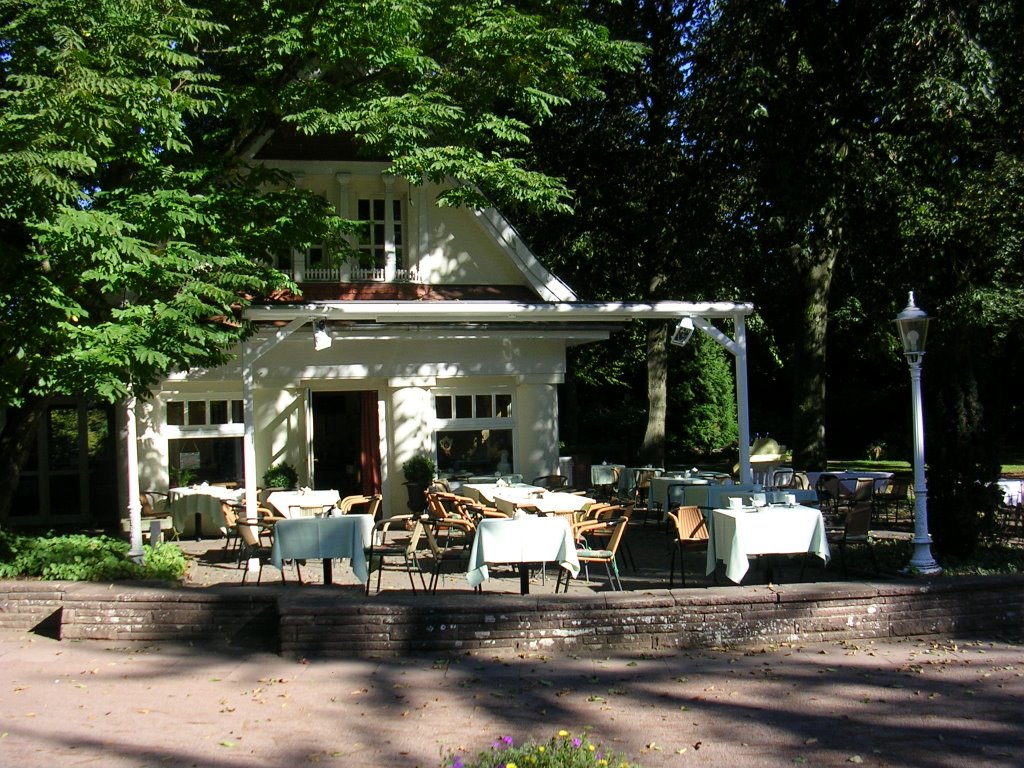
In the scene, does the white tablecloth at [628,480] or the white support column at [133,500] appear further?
the white tablecloth at [628,480]

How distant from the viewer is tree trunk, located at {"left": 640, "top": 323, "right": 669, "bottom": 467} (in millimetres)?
21531

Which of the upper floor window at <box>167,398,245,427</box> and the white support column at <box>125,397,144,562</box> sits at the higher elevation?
the upper floor window at <box>167,398,245,427</box>

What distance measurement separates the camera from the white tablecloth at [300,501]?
12.9 meters

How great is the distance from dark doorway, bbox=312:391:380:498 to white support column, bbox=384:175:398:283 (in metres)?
2.38

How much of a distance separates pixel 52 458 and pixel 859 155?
1387 cm

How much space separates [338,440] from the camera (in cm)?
1853

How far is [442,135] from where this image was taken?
→ 549 inches

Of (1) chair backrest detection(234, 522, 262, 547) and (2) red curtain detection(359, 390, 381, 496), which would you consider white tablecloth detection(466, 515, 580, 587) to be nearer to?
(1) chair backrest detection(234, 522, 262, 547)

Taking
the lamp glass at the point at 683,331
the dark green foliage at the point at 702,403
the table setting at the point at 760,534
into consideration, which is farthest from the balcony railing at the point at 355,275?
the dark green foliage at the point at 702,403

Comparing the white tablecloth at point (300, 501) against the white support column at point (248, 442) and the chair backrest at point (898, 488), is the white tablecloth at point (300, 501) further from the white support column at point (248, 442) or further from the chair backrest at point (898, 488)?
the chair backrest at point (898, 488)

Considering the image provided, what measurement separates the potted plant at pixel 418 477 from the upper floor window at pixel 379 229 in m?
3.30

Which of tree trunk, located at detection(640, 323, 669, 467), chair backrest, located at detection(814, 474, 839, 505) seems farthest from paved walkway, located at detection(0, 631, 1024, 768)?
tree trunk, located at detection(640, 323, 669, 467)

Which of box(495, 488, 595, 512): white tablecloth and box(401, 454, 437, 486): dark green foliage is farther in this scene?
box(401, 454, 437, 486): dark green foliage

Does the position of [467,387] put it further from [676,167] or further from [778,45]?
[778,45]
